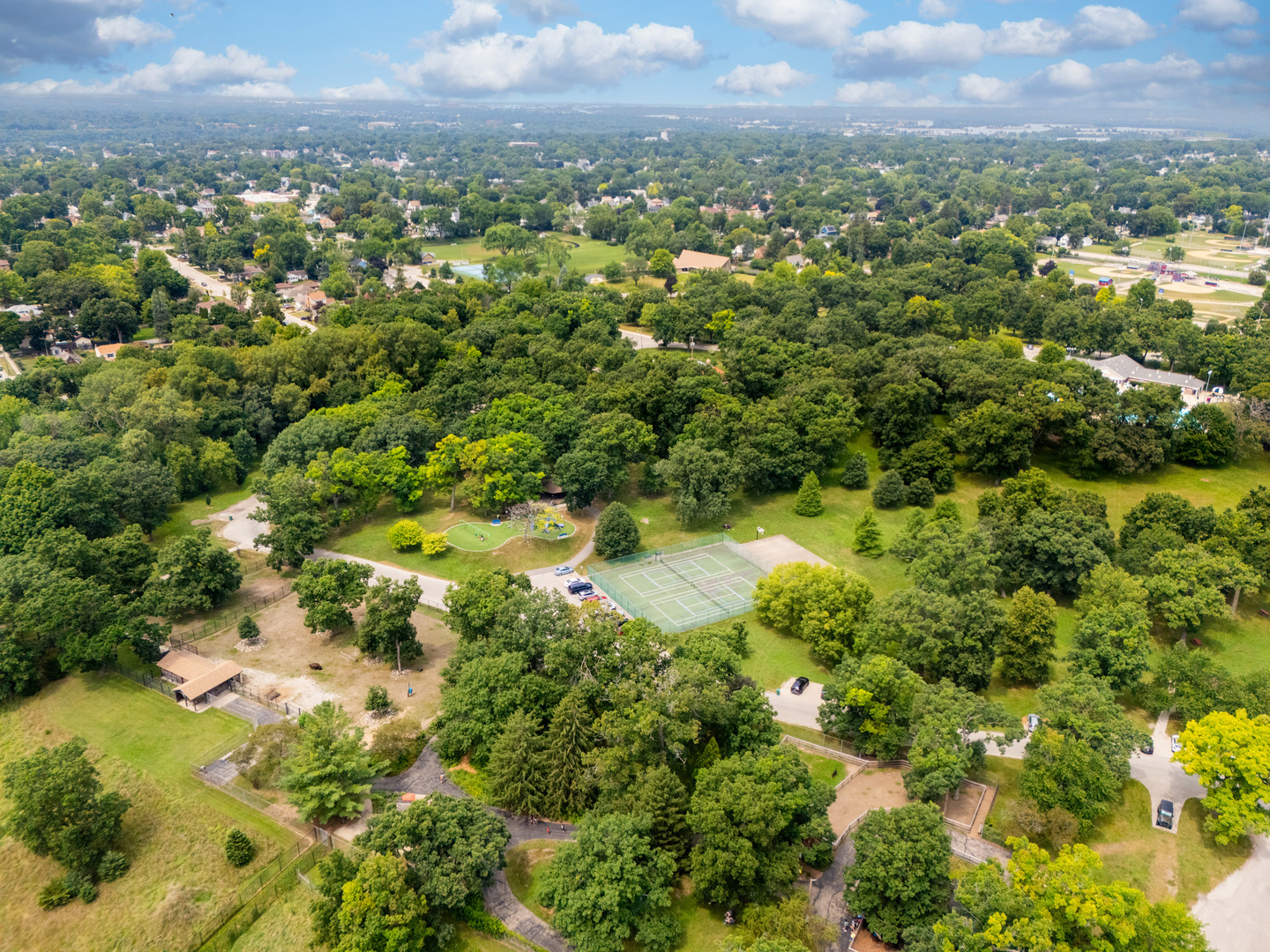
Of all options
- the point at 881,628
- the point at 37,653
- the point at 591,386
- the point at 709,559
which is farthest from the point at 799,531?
the point at 37,653

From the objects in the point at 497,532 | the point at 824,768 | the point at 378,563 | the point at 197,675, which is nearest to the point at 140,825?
the point at 197,675

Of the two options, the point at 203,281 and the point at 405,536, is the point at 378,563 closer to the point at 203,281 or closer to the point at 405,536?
the point at 405,536

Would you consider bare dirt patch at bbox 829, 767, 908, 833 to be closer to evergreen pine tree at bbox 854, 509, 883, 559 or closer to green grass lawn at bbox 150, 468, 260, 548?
evergreen pine tree at bbox 854, 509, 883, 559

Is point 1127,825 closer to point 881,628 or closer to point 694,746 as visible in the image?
point 881,628

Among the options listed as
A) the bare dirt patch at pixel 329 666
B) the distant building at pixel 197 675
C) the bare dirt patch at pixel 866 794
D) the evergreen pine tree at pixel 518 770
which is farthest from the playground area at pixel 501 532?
the bare dirt patch at pixel 866 794

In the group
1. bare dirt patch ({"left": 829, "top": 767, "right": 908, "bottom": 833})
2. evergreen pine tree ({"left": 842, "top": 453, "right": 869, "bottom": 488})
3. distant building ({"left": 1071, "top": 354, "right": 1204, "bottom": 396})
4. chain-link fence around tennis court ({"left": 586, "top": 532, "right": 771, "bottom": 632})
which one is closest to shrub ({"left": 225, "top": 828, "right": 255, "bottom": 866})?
chain-link fence around tennis court ({"left": 586, "top": 532, "right": 771, "bottom": 632})
